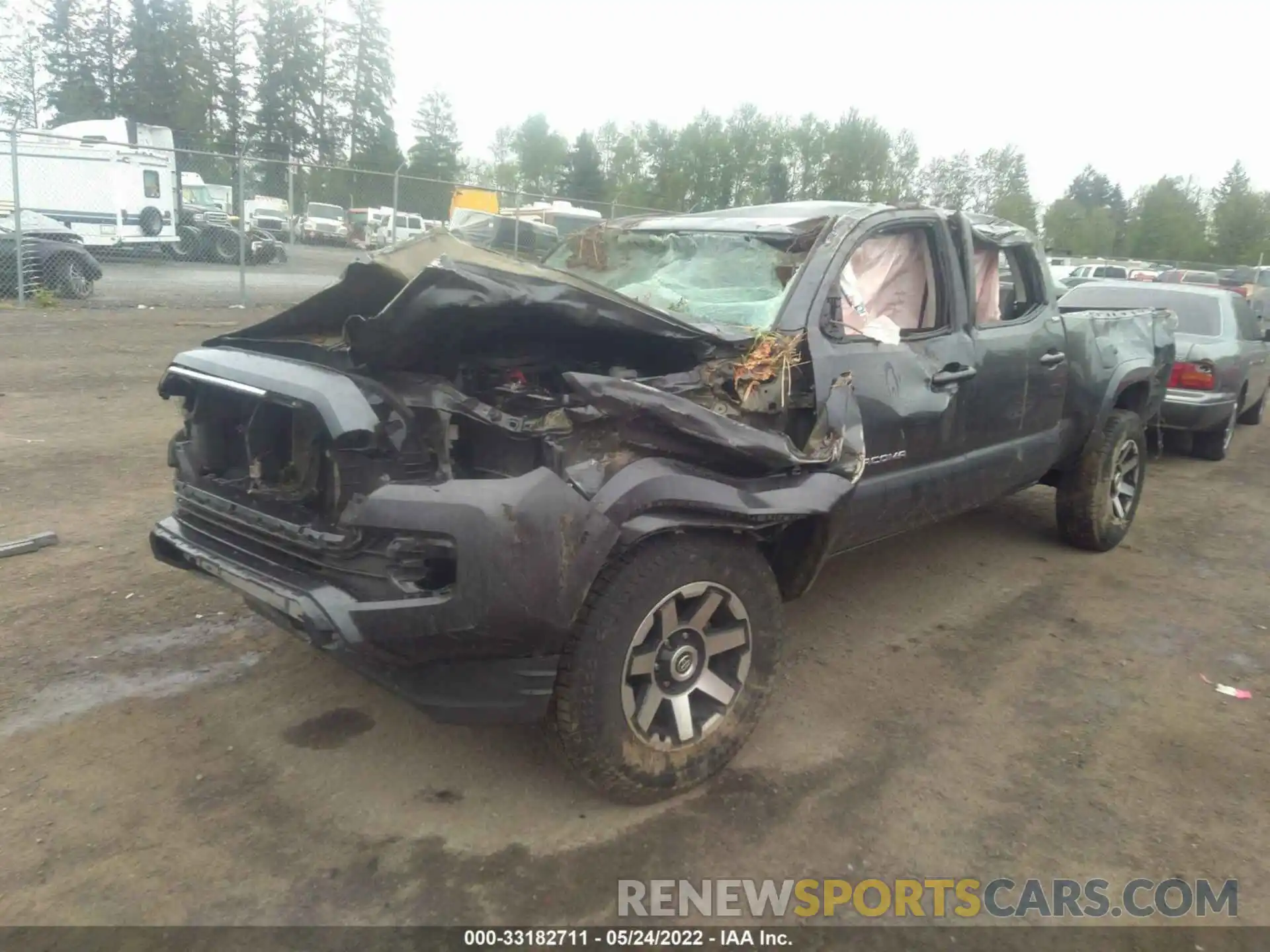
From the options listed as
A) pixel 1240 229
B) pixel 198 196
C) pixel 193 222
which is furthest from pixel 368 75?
pixel 1240 229

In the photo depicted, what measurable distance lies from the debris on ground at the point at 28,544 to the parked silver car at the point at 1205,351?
7749 millimetres

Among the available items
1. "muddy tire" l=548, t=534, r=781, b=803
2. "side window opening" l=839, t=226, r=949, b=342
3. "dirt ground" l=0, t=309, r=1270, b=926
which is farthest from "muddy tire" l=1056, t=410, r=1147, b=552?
"muddy tire" l=548, t=534, r=781, b=803

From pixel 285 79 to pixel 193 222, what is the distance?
114ft

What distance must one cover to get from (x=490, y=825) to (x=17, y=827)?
54.6 inches

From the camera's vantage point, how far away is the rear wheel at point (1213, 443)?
352 inches

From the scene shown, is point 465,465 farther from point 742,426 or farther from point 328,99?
point 328,99

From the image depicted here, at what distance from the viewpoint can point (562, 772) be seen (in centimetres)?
317

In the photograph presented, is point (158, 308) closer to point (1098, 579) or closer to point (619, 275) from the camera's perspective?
point (619, 275)

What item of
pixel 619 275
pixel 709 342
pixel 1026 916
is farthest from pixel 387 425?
pixel 1026 916

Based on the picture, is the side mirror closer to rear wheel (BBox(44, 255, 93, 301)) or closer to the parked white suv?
rear wheel (BBox(44, 255, 93, 301))

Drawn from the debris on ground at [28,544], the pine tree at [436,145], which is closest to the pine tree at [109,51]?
the pine tree at [436,145]

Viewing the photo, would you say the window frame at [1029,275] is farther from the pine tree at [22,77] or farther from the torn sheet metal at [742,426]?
the pine tree at [22,77]

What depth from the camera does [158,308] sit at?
48.3 feet

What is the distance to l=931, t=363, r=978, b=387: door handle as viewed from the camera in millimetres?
4043
